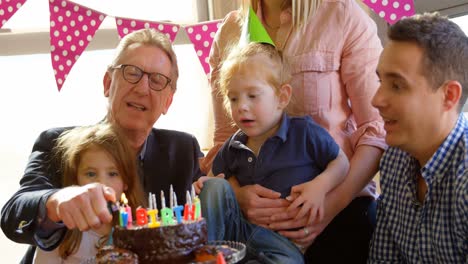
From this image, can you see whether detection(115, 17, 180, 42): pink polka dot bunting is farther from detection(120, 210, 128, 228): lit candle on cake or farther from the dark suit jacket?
detection(120, 210, 128, 228): lit candle on cake

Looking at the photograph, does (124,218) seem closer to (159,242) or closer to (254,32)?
(159,242)

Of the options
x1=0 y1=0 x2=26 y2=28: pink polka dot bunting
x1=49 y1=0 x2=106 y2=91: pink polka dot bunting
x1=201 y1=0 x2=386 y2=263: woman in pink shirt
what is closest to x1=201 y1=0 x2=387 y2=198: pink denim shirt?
x1=201 y1=0 x2=386 y2=263: woman in pink shirt

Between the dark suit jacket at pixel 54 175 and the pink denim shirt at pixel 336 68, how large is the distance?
42 cm

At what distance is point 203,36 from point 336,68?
33.4 inches

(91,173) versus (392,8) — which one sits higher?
(392,8)

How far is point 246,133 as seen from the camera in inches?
76.8

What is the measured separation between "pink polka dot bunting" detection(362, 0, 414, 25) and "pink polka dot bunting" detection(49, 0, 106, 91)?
1.13m

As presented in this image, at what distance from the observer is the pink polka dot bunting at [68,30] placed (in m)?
2.45

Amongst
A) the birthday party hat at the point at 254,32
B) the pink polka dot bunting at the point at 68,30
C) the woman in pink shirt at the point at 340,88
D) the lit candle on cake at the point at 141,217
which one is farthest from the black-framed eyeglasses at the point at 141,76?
the lit candle on cake at the point at 141,217

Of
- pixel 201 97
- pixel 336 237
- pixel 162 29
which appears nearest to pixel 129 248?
pixel 336 237

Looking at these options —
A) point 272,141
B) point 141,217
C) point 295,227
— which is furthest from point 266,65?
point 141,217

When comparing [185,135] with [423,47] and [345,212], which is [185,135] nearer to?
[345,212]

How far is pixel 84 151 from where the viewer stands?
1.83 metres

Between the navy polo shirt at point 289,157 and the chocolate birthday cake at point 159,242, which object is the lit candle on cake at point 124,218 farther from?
the navy polo shirt at point 289,157
